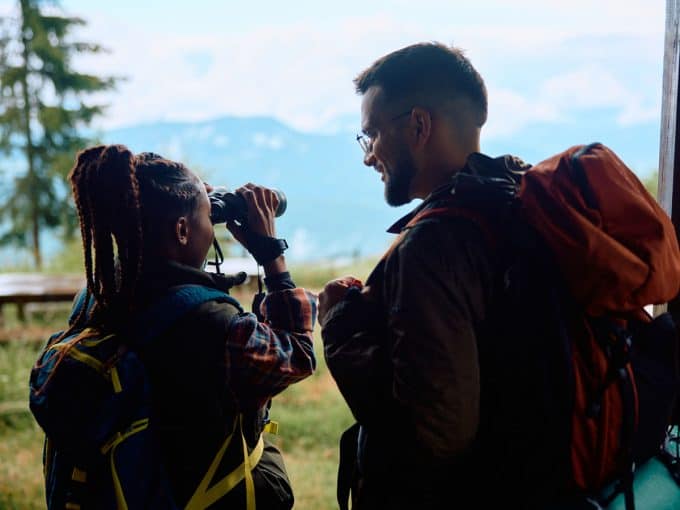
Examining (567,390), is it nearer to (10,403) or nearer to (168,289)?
(168,289)

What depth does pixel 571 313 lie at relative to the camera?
3.41 ft

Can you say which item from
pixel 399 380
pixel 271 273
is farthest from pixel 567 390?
→ pixel 271 273

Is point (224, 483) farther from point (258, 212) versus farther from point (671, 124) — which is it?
point (671, 124)

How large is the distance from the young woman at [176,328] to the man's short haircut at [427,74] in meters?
0.41

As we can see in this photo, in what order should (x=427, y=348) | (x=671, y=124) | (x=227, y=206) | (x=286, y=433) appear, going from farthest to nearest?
(x=286, y=433)
(x=671, y=124)
(x=227, y=206)
(x=427, y=348)

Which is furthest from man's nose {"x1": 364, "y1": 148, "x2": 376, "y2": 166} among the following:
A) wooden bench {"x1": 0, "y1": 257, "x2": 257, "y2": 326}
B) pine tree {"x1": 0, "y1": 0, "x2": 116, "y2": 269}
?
pine tree {"x1": 0, "y1": 0, "x2": 116, "y2": 269}

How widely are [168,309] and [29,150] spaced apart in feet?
17.6

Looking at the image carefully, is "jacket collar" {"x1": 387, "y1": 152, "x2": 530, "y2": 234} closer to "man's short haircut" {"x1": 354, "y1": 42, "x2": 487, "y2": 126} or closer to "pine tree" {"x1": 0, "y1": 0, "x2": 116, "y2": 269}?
"man's short haircut" {"x1": 354, "y1": 42, "x2": 487, "y2": 126}

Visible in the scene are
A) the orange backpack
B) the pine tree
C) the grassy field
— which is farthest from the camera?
the pine tree

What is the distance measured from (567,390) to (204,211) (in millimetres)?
707

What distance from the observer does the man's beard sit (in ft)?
4.05

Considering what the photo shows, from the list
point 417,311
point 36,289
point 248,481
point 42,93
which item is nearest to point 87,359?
point 248,481

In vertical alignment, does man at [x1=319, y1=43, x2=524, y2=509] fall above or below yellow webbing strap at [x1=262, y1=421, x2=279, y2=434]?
above

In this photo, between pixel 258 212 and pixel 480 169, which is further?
pixel 258 212
